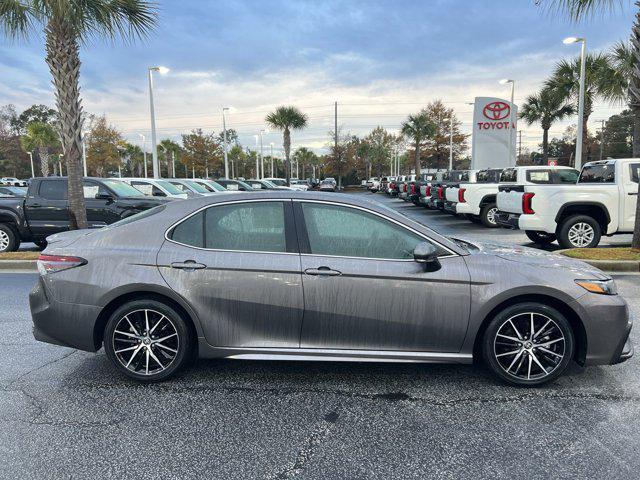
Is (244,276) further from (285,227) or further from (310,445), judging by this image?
(310,445)

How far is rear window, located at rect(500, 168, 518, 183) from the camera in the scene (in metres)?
13.9

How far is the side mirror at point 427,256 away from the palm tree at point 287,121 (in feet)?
118

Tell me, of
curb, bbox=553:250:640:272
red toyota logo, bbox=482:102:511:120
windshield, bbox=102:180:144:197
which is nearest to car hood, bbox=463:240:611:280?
curb, bbox=553:250:640:272

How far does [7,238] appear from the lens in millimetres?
10109

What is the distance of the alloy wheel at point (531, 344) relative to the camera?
3492mm

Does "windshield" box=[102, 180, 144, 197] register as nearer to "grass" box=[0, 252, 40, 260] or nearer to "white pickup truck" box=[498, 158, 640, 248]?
"grass" box=[0, 252, 40, 260]

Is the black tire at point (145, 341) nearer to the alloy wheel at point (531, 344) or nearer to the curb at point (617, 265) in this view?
the alloy wheel at point (531, 344)

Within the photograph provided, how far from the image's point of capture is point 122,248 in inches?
145

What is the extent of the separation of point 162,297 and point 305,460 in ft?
5.67

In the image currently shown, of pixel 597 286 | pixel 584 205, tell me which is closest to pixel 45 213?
pixel 597 286

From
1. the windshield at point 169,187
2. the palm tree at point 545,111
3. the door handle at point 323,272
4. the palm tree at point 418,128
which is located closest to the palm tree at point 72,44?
the windshield at point 169,187

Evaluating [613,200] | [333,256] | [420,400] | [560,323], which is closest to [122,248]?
[333,256]

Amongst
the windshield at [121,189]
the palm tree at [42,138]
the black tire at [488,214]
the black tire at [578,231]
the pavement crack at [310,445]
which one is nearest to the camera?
the pavement crack at [310,445]

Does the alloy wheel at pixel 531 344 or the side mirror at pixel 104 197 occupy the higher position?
the side mirror at pixel 104 197
